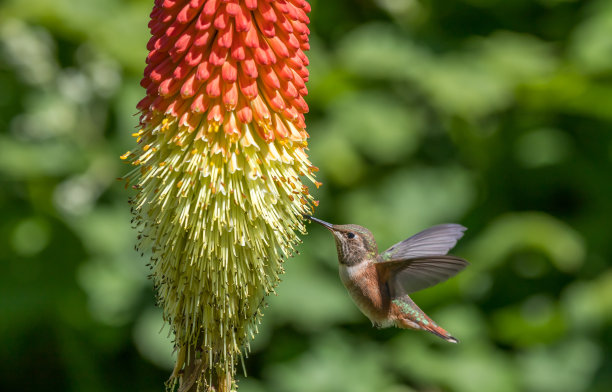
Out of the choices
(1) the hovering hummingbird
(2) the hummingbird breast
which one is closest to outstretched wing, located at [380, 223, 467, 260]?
(1) the hovering hummingbird

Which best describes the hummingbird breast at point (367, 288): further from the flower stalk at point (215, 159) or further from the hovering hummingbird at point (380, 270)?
the flower stalk at point (215, 159)

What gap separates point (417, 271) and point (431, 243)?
1.04ft

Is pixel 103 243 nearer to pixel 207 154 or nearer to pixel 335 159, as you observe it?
pixel 335 159

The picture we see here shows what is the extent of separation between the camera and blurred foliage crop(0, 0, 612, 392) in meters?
6.07

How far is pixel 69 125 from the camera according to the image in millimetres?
6191

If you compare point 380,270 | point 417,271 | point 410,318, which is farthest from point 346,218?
point 417,271

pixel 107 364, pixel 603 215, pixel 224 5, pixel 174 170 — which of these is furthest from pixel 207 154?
pixel 603 215

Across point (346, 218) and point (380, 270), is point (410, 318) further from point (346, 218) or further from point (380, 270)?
point (346, 218)

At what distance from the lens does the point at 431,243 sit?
338 cm

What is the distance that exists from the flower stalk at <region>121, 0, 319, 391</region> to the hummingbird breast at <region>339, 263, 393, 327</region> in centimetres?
61

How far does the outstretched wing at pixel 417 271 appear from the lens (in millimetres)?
2900

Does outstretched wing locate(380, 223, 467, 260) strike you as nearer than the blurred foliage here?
Yes

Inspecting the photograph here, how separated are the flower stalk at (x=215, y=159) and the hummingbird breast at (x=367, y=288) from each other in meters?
0.61

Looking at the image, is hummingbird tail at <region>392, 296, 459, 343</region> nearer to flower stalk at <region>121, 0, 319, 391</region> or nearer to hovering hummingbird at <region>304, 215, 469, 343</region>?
hovering hummingbird at <region>304, 215, 469, 343</region>
